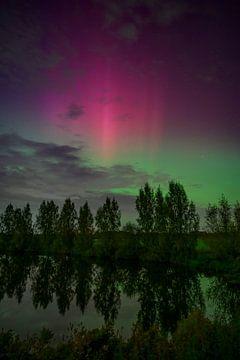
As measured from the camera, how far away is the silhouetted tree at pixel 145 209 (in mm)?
87062

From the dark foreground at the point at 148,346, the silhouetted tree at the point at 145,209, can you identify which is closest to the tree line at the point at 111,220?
the silhouetted tree at the point at 145,209

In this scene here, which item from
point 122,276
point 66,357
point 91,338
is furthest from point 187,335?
point 122,276

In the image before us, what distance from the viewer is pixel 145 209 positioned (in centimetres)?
8962

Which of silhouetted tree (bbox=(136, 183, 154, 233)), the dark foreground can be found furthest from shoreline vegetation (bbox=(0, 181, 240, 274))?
the dark foreground

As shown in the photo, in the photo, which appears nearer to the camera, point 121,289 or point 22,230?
point 121,289

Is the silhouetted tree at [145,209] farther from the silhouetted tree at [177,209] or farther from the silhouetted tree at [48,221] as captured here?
the silhouetted tree at [48,221]

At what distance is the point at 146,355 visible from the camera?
44.9 ft

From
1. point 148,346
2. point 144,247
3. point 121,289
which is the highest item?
point 144,247

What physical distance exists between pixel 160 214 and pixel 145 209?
17.1 ft

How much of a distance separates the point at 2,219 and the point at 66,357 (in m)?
113

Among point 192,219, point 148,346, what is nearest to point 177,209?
point 192,219

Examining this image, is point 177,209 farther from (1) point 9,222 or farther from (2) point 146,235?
(1) point 9,222

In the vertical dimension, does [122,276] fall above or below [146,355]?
above

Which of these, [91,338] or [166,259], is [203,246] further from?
[91,338]
